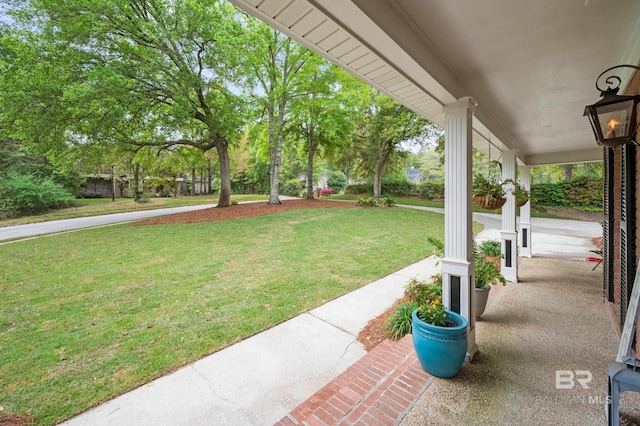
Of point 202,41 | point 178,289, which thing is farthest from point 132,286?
point 202,41

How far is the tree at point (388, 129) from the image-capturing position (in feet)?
45.4

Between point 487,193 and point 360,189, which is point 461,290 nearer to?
point 487,193

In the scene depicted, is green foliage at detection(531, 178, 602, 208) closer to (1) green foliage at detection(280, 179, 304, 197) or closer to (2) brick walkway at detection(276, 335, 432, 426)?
(2) brick walkway at detection(276, 335, 432, 426)

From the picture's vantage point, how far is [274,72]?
12914 millimetres

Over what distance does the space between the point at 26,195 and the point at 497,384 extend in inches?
723

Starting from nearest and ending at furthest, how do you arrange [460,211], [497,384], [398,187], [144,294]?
[497,384], [460,211], [144,294], [398,187]

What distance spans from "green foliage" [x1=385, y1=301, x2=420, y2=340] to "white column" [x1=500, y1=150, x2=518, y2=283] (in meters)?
2.59

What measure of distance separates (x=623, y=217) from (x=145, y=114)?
1335cm

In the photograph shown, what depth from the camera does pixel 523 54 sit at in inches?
80.7

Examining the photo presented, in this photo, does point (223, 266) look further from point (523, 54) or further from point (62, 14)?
point (62, 14)

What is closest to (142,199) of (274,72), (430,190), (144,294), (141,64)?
(141,64)

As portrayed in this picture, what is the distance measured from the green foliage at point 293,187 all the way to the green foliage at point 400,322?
79.5 feet

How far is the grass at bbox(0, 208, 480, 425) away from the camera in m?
2.45

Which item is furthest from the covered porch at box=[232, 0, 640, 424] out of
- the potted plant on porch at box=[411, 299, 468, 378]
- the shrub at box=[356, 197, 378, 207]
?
the shrub at box=[356, 197, 378, 207]
